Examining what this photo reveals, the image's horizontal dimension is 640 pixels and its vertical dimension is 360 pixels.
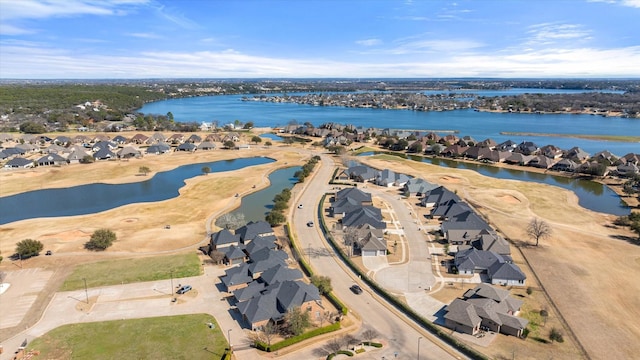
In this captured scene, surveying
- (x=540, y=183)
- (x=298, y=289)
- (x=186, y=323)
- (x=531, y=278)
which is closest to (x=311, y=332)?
(x=298, y=289)

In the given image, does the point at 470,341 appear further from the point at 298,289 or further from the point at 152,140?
the point at 152,140

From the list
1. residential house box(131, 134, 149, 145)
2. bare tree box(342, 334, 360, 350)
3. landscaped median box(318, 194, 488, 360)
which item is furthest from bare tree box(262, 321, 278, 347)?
residential house box(131, 134, 149, 145)

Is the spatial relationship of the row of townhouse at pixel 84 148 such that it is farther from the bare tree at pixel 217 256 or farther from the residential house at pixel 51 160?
the bare tree at pixel 217 256

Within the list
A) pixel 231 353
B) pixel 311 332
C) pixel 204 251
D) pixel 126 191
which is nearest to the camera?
pixel 231 353

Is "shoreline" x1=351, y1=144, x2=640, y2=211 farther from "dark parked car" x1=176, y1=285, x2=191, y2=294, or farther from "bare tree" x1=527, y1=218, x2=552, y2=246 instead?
"dark parked car" x1=176, y1=285, x2=191, y2=294

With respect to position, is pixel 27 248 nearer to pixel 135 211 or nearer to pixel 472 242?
pixel 135 211

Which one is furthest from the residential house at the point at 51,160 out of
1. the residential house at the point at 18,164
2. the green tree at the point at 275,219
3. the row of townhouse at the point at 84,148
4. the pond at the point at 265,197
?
the green tree at the point at 275,219
